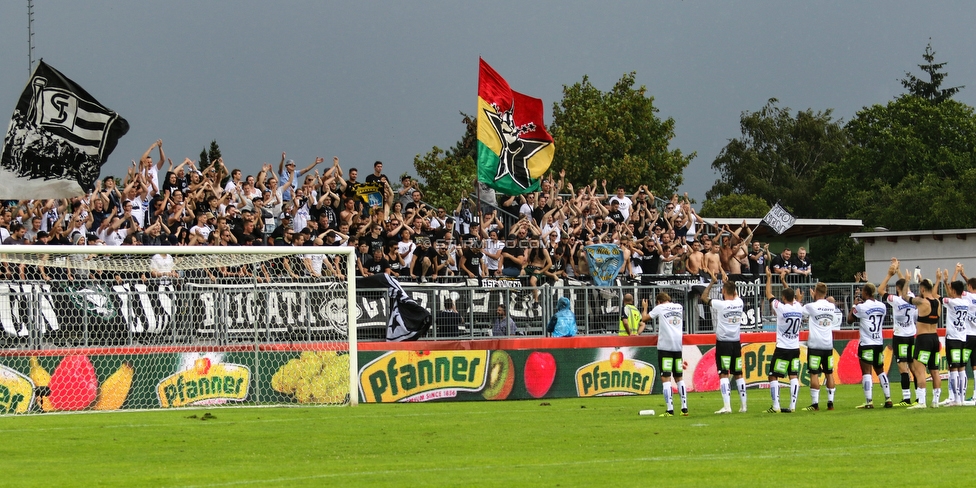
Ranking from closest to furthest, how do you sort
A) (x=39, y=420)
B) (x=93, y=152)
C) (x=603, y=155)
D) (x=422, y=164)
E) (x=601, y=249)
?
(x=39, y=420)
(x=93, y=152)
(x=601, y=249)
(x=603, y=155)
(x=422, y=164)

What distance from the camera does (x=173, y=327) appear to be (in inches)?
803

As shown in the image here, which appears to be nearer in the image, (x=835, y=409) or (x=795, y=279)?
(x=835, y=409)

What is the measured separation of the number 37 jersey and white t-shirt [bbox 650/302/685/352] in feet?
12.2

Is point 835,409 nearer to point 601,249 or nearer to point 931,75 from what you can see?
point 601,249

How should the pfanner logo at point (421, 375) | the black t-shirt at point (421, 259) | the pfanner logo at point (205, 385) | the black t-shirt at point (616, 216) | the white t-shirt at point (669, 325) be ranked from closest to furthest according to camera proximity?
the white t-shirt at point (669, 325) < the pfanner logo at point (205, 385) < the pfanner logo at point (421, 375) < the black t-shirt at point (421, 259) < the black t-shirt at point (616, 216)

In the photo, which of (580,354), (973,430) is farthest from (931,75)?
(973,430)

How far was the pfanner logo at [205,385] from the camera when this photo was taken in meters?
20.5

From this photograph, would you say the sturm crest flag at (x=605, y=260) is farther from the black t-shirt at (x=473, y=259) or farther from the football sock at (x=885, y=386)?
the football sock at (x=885, y=386)

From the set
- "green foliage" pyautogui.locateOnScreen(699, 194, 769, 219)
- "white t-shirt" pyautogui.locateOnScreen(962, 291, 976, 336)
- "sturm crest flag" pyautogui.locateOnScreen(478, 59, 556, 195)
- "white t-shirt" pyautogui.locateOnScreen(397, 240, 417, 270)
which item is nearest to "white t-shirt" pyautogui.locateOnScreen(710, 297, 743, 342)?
"white t-shirt" pyautogui.locateOnScreen(962, 291, 976, 336)

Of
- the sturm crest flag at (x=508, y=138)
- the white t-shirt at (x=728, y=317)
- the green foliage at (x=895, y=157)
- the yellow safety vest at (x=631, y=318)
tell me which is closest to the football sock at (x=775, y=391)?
the white t-shirt at (x=728, y=317)

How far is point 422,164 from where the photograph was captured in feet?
223

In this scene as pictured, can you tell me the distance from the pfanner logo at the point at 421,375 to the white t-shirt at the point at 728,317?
19.4 feet

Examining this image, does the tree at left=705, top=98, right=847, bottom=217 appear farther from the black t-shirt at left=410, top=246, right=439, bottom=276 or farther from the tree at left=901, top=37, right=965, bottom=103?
the black t-shirt at left=410, top=246, right=439, bottom=276

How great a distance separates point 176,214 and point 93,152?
11.8 ft
